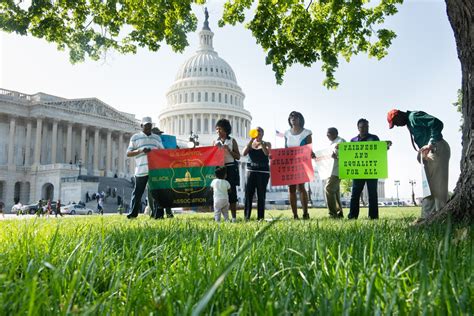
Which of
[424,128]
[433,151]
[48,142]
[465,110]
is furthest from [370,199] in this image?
[48,142]

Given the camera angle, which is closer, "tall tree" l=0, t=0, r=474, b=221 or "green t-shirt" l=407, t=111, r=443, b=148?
"green t-shirt" l=407, t=111, r=443, b=148

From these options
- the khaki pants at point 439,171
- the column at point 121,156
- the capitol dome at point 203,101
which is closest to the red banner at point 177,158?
the khaki pants at point 439,171

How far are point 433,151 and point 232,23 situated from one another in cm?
656

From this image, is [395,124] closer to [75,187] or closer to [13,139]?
[75,187]

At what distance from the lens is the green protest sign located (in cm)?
855

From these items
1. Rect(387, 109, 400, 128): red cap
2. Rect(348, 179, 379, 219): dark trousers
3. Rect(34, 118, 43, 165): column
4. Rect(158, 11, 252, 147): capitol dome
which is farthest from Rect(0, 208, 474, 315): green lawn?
Rect(158, 11, 252, 147): capitol dome

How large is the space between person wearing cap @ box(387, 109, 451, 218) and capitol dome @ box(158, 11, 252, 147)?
89385 mm

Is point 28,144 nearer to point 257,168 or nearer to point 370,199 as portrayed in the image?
point 257,168

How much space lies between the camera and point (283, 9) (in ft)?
33.3

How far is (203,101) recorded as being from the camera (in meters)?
98.5

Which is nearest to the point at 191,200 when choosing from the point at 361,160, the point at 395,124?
the point at 361,160

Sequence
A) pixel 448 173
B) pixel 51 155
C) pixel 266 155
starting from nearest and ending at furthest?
pixel 448 173, pixel 266 155, pixel 51 155

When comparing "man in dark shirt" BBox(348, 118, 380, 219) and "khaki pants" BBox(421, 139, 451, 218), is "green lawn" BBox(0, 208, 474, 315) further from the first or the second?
"man in dark shirt" BBox(348, 118, 380, 219)

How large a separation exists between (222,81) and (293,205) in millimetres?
95774
